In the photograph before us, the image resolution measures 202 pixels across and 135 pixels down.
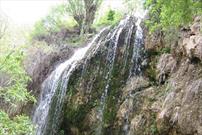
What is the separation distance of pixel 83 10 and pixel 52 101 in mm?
8276

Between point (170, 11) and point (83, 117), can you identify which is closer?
point (170, 11)

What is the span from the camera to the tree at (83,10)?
2022 cm

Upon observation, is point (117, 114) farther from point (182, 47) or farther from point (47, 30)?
point (47, 30)

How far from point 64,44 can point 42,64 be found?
75.4 inches

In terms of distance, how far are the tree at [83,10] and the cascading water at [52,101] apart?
565 cm

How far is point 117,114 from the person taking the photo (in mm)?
11492

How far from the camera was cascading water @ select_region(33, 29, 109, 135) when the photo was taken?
1322 centimetres

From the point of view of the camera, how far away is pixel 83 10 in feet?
67.5

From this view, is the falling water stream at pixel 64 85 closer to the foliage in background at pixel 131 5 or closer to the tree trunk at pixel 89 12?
the tree trunk at pixel 89 12

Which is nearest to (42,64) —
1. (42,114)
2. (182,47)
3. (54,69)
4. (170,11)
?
(54,69)

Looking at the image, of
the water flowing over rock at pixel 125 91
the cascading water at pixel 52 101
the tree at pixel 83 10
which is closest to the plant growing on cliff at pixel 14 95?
the water flowing over rock at pixel 125 91

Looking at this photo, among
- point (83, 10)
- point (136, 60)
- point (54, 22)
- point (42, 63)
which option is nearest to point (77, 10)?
point (83, 10)

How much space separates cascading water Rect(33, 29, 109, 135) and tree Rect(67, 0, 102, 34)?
565 centimetres

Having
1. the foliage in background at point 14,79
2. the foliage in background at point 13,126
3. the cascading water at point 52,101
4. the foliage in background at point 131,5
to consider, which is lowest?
the cascading water at point 52,101
